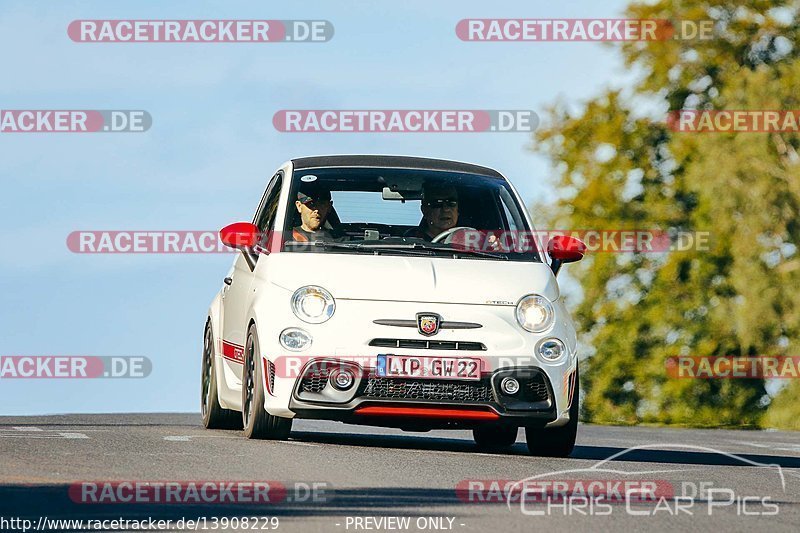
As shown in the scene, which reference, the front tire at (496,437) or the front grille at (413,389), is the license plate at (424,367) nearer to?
the front grille at (413,389)

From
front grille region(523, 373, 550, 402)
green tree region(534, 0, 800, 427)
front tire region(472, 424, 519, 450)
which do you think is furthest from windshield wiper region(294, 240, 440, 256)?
green tree region(534, 0, 800, 427)

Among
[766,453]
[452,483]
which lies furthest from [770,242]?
[452,483]

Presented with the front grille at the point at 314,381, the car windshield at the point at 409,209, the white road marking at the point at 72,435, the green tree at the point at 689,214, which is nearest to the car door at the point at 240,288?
the car windshield at the point at 409,209

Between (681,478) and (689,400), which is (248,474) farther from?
(689,400)

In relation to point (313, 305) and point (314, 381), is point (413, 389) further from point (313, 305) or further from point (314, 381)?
point (313, 305)

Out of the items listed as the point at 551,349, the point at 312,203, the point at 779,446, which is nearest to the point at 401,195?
the point at 312,203

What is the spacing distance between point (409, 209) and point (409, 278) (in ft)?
4.64

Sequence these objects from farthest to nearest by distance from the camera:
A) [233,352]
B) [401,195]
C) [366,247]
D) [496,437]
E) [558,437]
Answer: [496,437] → [401,195] → [233,352] → [366,247] → [558,437]

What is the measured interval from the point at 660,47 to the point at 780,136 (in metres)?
4.73

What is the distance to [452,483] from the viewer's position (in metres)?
9.32

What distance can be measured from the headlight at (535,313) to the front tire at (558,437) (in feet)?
1.51

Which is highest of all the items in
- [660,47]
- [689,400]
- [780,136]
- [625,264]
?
[660,47]

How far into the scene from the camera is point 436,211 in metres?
12.8

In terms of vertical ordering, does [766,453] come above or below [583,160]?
below
